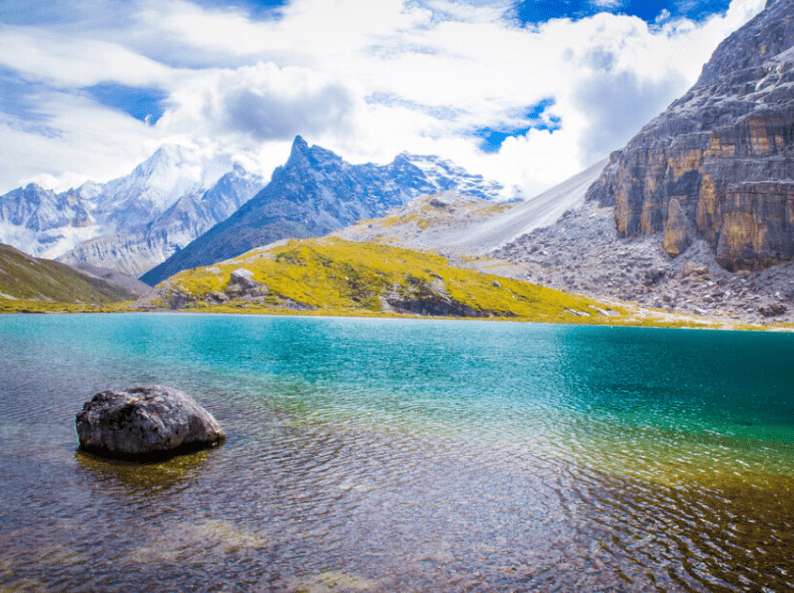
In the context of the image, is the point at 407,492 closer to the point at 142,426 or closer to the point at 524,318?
the point at 142,426

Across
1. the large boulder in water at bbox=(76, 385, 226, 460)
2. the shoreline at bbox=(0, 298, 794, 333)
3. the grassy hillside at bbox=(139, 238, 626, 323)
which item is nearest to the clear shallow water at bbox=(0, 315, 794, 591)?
the large boulder in water at bbox=(76, 385, 226, 460)

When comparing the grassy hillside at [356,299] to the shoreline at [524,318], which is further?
the grassy hillside at [356,299]

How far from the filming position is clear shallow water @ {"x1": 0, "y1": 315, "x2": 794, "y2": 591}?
45.7 ft

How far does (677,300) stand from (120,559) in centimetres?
21050

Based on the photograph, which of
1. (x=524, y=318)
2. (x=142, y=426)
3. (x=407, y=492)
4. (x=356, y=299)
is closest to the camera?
(x=407, y=492)

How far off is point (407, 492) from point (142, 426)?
13467 millimetres

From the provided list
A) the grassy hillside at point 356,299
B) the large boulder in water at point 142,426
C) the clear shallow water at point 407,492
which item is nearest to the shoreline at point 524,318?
the grassy hillside at point 356,299

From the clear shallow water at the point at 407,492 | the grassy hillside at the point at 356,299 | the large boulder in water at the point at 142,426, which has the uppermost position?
the grassy hillside at the point at 356,299

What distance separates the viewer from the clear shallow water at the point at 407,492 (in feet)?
45.7

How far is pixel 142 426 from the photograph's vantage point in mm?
22938

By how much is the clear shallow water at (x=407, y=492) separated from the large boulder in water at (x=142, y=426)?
1.13 metres

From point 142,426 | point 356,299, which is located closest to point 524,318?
point 356,299

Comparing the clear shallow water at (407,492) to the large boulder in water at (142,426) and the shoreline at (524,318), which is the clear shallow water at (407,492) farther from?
the shoreline at (524,318)

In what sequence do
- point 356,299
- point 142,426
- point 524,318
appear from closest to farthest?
point 142,426 → point 524,318 → point 356,299
